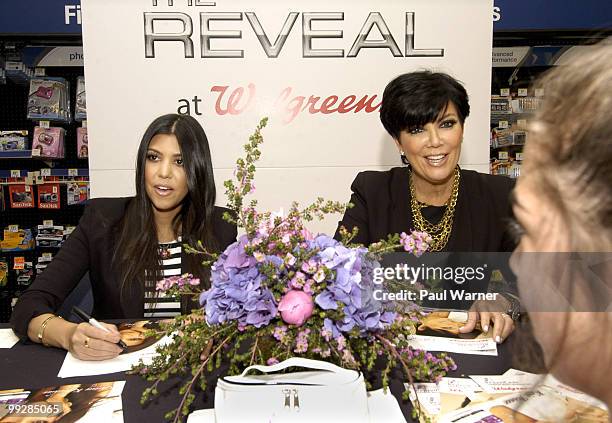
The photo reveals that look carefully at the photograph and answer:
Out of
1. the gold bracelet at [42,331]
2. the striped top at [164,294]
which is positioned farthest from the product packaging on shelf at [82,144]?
the gold bracelet at [42,331]

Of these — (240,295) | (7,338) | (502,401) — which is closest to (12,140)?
(7,338)

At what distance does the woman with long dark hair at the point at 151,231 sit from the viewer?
208 centimetres

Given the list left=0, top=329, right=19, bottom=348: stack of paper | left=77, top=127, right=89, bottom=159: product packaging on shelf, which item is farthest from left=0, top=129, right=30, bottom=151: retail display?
left=0, top=329, right=19, bottom=348: stack of paper

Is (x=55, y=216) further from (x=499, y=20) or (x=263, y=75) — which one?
(x=499, y=20)

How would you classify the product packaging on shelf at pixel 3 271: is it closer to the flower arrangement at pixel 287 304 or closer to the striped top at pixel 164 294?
the striped top at pixel 164 294

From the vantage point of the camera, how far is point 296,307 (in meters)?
1.05

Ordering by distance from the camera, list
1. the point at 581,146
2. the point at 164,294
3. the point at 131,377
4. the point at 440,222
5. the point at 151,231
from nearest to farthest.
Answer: the point at 581,146
the point at 131,377
the point at 164,294
the point at 151,231
the point at 440,222

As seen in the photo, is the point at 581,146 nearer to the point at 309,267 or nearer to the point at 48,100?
the point at 309,267

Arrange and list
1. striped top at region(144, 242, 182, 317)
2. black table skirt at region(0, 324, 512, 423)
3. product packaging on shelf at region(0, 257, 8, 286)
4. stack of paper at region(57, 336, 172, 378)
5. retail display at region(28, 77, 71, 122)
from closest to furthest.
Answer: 1. black table skirt at region(0, 324, 512, 423)
2. stack of paper at region(57, 336, 172, 378)
3. striped top at region(144, 242, 182, 317)
4. retail display at region(28, 77, 71, 122)
5. product packaging on shelf at region(0, 257, 8, 286)

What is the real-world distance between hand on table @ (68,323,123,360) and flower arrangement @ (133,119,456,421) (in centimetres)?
41

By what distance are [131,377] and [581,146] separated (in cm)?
119

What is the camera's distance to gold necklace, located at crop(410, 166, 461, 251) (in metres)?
2.28

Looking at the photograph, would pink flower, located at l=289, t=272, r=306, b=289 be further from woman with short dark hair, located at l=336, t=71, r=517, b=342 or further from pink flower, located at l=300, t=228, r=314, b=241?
woman with short dark hair, located at l=336, t=71, r=517, b=342

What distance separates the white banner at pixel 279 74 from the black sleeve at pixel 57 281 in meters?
0.98
